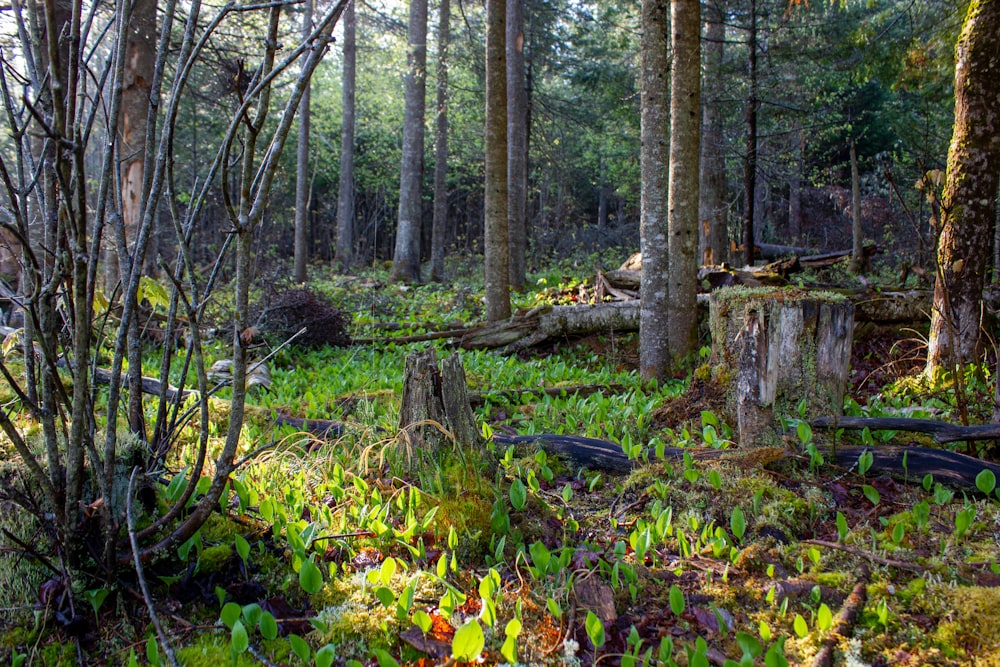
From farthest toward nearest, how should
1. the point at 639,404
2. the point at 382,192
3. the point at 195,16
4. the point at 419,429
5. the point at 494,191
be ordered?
the point at 382,192 → the point at 494,191 → the point at 639,404 → the point at 419,429 → the point at 195,16

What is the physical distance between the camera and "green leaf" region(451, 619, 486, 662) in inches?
76.5

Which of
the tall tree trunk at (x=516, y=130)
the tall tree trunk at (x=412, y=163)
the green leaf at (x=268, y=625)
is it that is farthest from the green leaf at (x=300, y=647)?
the tall tree trunk at (x=412, y=163)

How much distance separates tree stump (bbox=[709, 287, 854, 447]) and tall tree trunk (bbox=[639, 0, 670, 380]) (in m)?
1.91

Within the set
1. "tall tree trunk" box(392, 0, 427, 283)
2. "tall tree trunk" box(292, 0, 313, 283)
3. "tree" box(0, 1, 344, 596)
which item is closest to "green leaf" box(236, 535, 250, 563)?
"tree" box(0, 1, 344, 596)

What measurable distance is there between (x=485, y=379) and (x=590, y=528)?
12.1ft

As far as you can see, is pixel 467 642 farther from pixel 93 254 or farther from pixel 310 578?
pixel 93 254

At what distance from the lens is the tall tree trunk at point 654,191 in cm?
648

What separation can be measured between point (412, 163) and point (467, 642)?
642 inches

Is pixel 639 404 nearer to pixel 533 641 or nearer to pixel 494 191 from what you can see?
pixel 533 641

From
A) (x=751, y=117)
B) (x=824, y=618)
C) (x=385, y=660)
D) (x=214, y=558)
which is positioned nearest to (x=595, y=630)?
(x=385, y=660)

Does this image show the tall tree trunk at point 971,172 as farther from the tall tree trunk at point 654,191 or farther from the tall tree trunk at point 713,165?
the tall tree trunk at point 713,165

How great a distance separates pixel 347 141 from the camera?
2056 centimetres

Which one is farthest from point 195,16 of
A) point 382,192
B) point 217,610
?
point 382,192

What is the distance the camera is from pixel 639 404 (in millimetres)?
5359
